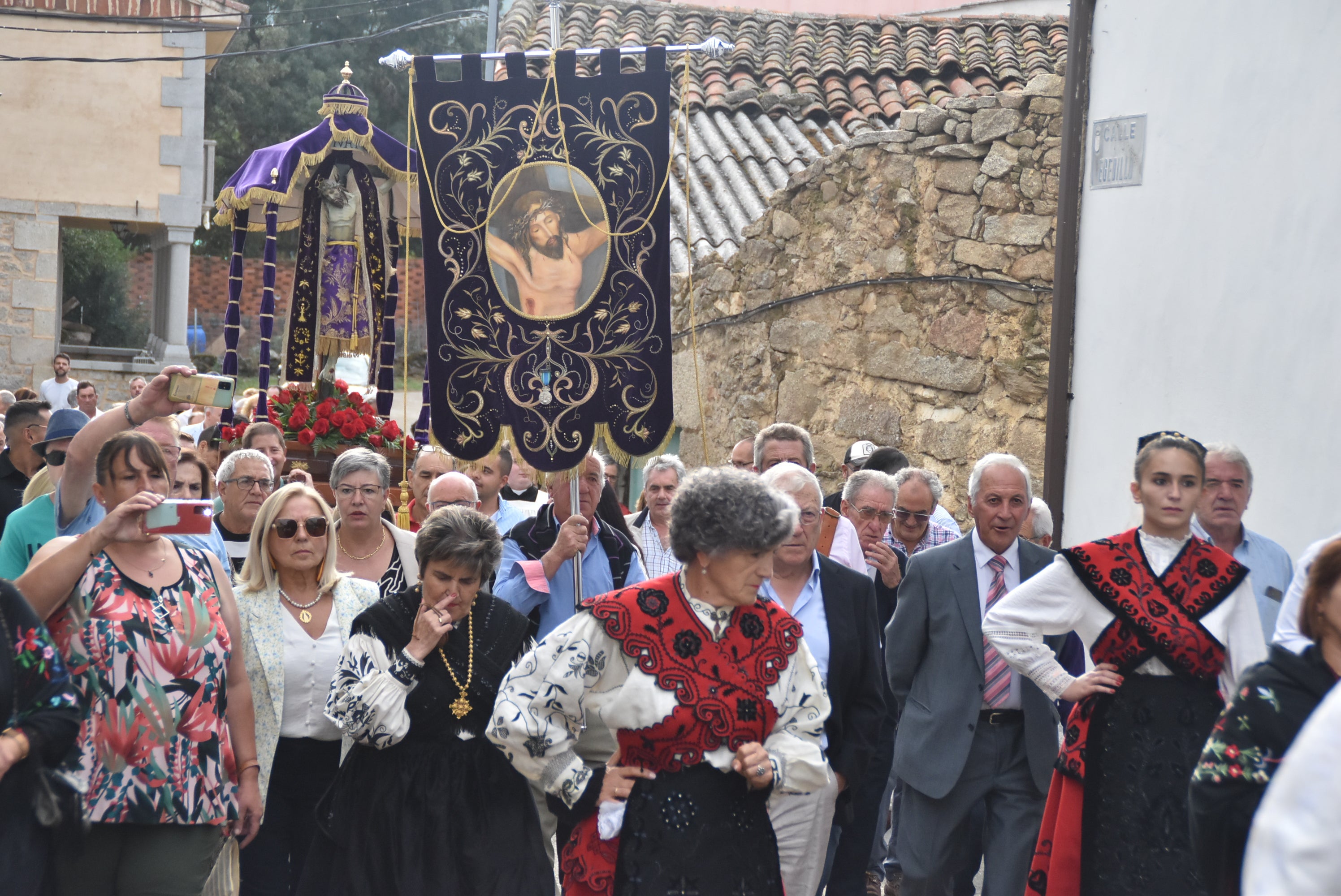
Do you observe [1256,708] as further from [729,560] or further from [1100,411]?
[1100,411]

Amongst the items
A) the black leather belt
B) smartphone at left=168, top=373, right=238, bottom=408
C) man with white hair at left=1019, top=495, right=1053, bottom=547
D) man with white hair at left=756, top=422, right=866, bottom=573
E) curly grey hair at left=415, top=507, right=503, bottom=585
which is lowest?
the black leather belt

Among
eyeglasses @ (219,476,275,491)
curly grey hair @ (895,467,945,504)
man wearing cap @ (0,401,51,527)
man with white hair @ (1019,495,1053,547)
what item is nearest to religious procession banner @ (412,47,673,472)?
eyeglasses @ (219,476,275,491)

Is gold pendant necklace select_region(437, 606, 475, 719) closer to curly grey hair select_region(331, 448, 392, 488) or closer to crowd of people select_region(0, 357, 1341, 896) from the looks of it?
crowd of people select_region(0, 357, 1341, 896)

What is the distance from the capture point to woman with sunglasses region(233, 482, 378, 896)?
474 cm

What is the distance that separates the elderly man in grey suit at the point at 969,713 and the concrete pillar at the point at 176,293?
18.0 m

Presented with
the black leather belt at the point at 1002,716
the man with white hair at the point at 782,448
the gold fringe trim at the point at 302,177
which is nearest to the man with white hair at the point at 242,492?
the man with white hair at the point at 782,448

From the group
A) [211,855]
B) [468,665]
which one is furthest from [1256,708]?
[211,855]

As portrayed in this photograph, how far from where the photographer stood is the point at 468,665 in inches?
162

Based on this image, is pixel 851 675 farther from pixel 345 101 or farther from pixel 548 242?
pixel 345 101

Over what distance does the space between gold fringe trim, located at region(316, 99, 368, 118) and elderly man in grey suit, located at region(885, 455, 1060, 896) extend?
247 inches

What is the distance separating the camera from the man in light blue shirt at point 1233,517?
5.32 meters

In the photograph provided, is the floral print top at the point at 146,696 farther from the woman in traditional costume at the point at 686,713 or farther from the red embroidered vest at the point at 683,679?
the red embroidered vest at the point at 683,679

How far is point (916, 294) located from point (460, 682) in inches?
261

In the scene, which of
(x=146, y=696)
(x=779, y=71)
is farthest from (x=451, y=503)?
(x=779, y=71)
